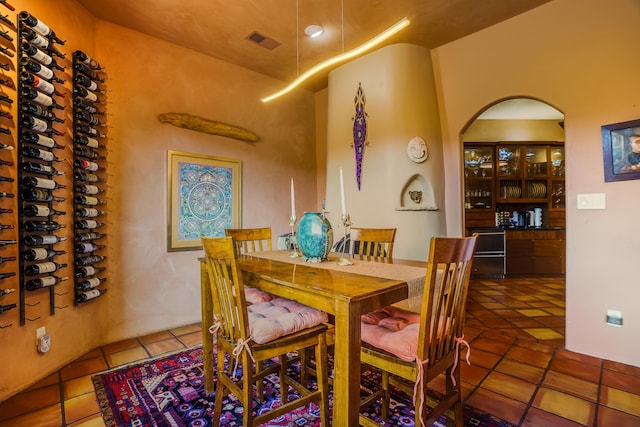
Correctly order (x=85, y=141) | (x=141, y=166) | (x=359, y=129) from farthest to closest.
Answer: (x=359, y=129) → (x=141, y=166) → (x=85, y=141)

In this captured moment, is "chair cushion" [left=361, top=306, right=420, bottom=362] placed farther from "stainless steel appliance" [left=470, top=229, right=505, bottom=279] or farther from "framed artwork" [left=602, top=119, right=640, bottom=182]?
"stainless steel appliance" [left=470, top=229, right=505, bottom=279]

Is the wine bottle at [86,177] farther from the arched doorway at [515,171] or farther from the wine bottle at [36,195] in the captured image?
the arched doorway at [515,171]

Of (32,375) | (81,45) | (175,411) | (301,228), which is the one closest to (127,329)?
(32,375)

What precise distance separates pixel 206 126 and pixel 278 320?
2.59m

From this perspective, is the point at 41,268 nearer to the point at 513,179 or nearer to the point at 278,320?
the point at 278,320

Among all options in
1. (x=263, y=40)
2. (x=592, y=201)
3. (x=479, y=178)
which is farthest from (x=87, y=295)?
(x=479, y=178)

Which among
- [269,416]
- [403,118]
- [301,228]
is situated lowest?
[269,416]

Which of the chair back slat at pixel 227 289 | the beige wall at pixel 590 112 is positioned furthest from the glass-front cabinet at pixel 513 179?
the chair back slat at pixel 227 289

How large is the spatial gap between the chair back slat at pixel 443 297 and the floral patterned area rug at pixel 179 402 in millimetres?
625

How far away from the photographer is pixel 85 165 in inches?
98.4

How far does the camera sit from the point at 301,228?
1928mm

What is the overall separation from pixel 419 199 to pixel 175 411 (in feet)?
9.21

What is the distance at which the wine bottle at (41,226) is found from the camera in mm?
2045

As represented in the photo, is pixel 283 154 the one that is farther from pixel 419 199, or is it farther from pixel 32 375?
pixel 32 375
